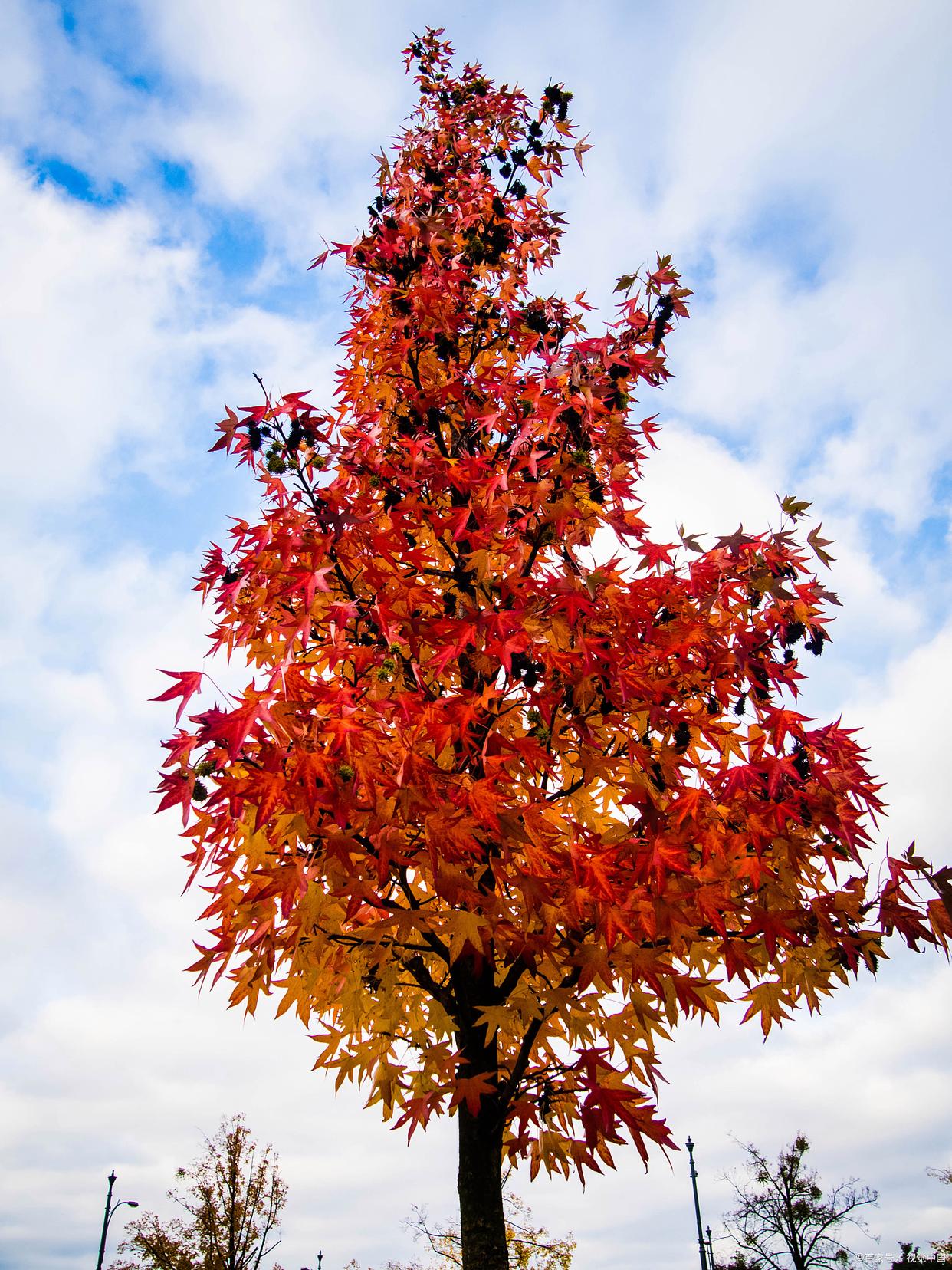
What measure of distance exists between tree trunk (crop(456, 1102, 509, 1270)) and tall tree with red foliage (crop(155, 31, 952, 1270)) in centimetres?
2

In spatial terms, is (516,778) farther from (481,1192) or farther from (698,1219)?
(698,1219)

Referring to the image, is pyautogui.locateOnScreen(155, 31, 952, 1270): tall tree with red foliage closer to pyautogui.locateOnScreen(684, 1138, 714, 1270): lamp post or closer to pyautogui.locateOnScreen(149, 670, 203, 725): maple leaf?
pyautogui.locateOnScreen(149, 670, 203, 725): maple leaf

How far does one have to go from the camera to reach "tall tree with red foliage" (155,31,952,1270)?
11.9 ft

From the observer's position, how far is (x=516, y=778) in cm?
407

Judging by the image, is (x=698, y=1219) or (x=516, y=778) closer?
(x=516, y=778)

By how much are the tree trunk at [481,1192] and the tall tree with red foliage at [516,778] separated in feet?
0.05

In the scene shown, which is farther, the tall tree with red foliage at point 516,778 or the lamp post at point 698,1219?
the lamp post at point 698,1219

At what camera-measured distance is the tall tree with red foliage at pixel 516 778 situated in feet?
11.9

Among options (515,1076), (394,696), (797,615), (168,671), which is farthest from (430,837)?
(797,615)

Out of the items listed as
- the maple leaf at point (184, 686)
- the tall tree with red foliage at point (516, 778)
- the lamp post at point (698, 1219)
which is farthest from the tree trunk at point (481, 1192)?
the lamp post at point (698, 1219)

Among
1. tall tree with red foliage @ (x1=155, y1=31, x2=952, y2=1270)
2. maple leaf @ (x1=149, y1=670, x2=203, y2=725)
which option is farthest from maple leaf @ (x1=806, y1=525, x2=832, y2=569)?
maple leaf @ (x1=149, y1=670, x2=203, y2=725)

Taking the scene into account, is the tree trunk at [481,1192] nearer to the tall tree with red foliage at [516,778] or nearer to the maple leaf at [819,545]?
the tall tree with red foliage at [516,778]

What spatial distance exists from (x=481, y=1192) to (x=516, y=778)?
7.78 feet

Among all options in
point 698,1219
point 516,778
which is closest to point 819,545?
point 516,778
